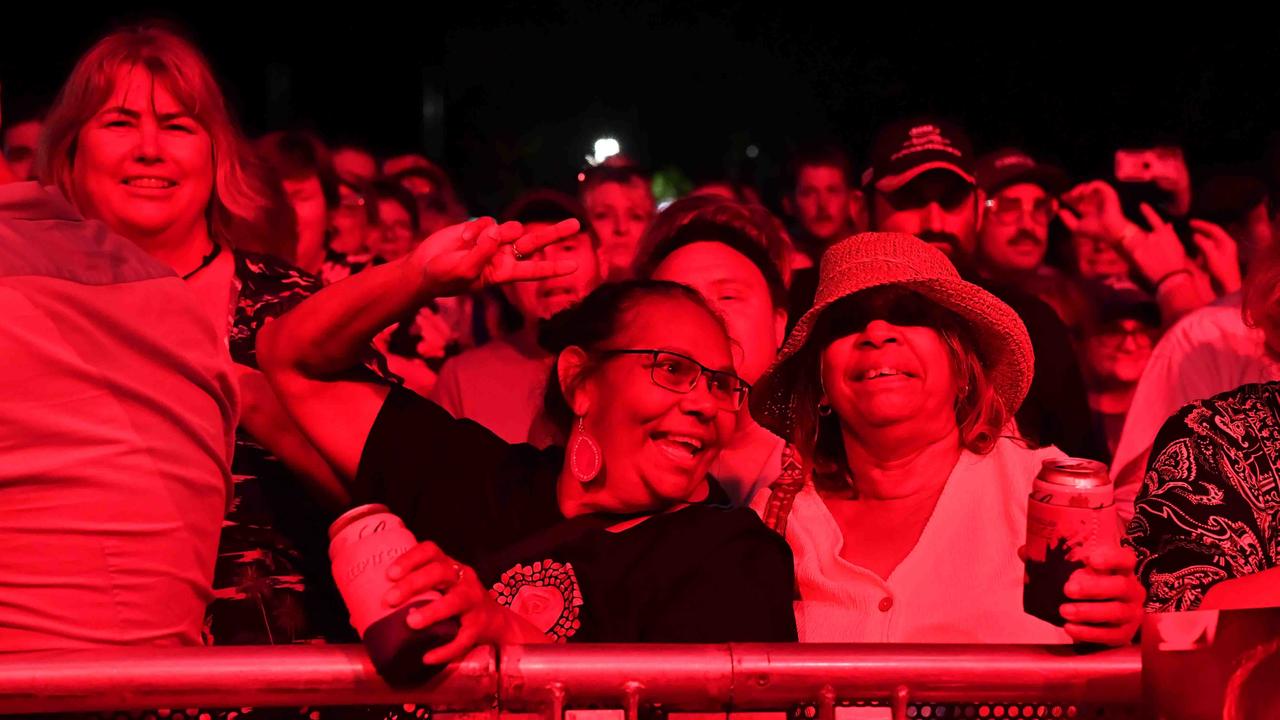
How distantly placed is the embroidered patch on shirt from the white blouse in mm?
617

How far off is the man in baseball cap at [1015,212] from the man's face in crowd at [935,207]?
2.97ft

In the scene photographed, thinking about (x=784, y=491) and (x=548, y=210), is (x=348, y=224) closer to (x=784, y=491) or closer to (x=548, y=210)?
(x=548, y=210)

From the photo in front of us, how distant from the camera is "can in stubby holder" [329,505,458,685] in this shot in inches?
67.6

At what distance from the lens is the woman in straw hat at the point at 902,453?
2705 millimetres

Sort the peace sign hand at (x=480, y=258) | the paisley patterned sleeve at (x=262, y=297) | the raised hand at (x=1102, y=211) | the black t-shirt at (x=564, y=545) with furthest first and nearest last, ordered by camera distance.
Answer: the raised hand at (x=1102, y=211)
the paisley patterned sleeve at (x=262, y=297)
the peace sign hand at (x=480, y=258)
the black t-shirt at (x=564, y=545)

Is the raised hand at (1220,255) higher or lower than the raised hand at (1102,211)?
lower

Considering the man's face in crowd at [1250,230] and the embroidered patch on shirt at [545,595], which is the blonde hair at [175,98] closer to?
the embroidered patch on shirt at [545,595]

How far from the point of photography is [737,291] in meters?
3.75

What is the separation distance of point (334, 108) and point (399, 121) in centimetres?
118

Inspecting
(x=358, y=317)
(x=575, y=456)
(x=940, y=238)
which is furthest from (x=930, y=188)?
(x=358, y=317)

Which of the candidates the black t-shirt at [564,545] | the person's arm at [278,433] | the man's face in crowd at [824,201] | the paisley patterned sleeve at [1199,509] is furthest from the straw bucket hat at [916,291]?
the man's face in crowd at [824,201]

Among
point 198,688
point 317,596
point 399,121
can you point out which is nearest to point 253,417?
point 317,596

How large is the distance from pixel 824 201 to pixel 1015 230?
1153 mm

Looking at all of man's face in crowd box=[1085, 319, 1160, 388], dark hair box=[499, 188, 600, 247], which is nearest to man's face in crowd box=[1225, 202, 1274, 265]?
man's face in crowd box=[1085, 319, 1160, 388]
